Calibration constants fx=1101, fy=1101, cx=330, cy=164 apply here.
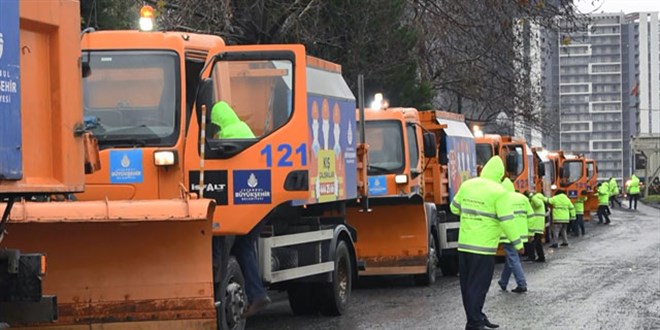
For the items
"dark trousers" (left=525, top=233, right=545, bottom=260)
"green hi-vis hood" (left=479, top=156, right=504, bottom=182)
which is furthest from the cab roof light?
"dark trousers" (left=525, top=233, right=545, bottom=260)

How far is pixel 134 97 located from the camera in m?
9.53

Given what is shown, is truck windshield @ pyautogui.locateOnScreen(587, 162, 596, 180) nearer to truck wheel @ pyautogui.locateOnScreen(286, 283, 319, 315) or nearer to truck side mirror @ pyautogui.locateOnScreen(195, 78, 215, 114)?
truck wheel @ pyautogui.locateOnScreen(286, 283, 319, 315)

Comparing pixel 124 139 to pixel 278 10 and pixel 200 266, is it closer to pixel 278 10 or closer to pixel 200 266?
pixel 200 266

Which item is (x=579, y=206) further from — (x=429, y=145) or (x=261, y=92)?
(x=261, y=92)

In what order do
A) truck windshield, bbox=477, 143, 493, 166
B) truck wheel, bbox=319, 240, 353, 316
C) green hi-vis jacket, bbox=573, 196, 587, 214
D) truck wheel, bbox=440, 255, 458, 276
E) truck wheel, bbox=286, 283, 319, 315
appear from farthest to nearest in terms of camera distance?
green hi-vis jacket, bbox=573, 196, 587, 214, truck windshield, bbox=477, 143, 493, 166, truck wheel, bbox=440, 255, 458, 276, truck wheel, bbox=286, 283, 319, 315, truck wheel, bbox=319, 240, 353, 316

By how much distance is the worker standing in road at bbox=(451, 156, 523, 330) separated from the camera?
10.0m

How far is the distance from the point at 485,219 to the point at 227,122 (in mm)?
2533

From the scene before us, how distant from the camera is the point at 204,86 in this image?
31.2 ft

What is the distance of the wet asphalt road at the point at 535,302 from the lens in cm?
1118

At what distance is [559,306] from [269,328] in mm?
3430

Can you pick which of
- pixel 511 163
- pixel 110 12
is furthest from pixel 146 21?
pixel 511 163

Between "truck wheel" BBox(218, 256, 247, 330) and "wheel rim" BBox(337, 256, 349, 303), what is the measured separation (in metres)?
2.87

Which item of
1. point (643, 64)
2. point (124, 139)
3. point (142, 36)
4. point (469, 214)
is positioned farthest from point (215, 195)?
point (643, 64)

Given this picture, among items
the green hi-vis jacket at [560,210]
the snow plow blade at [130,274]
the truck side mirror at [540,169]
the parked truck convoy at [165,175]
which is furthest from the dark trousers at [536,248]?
the snow plow blade at [130,274]
